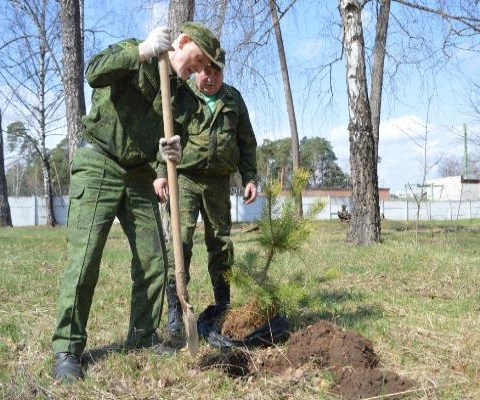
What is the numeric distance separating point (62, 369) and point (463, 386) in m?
1.97

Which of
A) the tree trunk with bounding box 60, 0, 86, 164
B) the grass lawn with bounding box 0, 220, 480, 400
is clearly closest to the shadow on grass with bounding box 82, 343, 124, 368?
the grass lawn with bounding box 0, 220, 480, 400

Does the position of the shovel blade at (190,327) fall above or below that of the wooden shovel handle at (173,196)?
below

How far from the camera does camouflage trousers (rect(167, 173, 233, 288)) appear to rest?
12.2 ft

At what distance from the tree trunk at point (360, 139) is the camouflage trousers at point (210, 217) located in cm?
524

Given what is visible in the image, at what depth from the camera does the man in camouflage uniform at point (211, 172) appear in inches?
145

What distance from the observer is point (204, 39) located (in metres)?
2.94

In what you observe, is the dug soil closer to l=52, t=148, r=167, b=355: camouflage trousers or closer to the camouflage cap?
l=52, t=148, r=167, b=355: camouflage trousers

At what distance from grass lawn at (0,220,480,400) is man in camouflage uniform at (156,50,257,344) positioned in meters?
0.27

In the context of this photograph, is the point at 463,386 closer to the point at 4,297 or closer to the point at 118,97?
the point at 118,97

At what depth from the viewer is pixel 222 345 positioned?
328cm

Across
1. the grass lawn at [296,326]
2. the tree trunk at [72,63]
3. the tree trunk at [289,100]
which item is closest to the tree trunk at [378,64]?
the tree trunk at [289,100]

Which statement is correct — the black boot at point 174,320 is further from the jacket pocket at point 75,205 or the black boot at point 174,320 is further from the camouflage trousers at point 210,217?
the jacket pocket at point 75,205

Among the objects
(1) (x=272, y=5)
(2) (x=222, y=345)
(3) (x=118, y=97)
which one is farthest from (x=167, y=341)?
(1) (x=272, y=5)

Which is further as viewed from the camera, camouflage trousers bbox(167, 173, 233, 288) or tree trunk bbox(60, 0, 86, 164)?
tree trunk bbox(60, 0, 86, 164)
